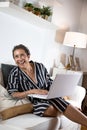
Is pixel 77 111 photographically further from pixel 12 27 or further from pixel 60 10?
pixel 60 10

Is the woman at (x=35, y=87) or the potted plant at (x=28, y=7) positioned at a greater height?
the potted plant at (x=28, y=7)

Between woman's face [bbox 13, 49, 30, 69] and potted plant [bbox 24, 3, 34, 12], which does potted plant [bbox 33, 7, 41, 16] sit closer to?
potted plant [bbox 24, 3, 34, 12]

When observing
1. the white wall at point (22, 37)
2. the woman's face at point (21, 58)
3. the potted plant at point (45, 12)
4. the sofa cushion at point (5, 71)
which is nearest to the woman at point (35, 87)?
the woman's face at point (21, 58)

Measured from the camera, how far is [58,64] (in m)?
4.04

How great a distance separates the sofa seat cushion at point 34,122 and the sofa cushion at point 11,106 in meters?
0.05

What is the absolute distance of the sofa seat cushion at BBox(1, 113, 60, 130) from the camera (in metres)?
1.79

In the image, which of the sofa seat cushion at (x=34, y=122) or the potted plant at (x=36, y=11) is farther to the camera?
the potted plant at (x=36, y=11)

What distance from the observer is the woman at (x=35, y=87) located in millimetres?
2131

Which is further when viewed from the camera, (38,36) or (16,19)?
(38,36)

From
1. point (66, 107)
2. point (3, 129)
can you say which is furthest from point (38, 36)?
point (3, 129)

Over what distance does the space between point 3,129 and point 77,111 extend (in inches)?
33.9

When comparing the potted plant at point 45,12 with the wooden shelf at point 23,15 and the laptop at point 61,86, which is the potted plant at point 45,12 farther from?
the laptop at point 61,86

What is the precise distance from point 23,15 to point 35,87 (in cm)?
96

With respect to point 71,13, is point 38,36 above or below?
below
